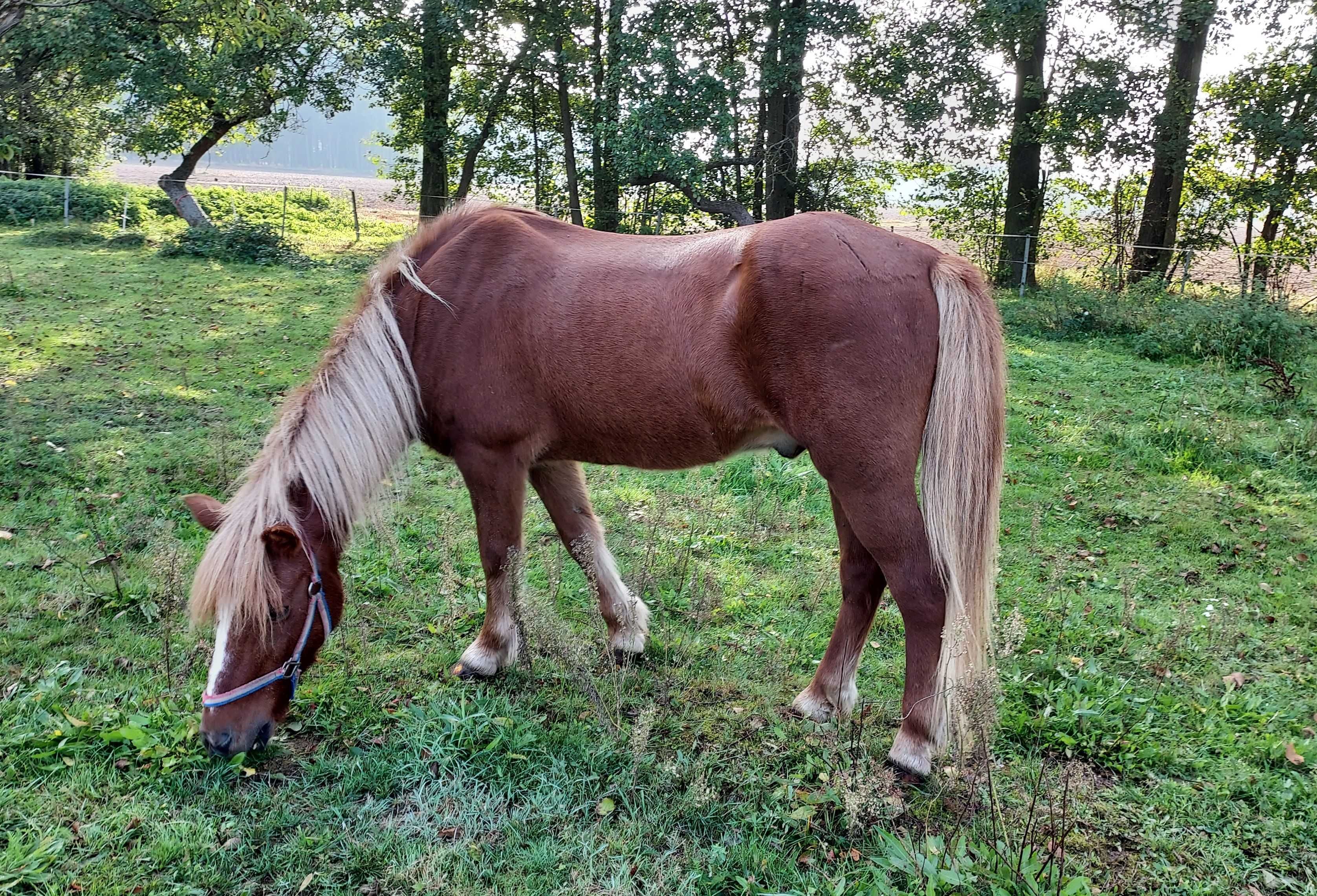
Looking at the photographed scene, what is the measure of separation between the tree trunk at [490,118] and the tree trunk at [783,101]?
6185mm

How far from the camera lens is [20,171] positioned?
64.4 ft

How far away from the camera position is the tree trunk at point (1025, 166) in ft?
48.5

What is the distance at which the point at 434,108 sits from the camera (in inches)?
730

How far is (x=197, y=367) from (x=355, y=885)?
23.2ft

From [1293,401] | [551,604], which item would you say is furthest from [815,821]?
[1293,401]

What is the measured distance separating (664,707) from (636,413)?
130cm

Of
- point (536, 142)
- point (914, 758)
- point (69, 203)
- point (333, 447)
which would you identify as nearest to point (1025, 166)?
point (536, 142)

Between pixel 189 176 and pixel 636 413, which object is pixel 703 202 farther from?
pixel 636 413

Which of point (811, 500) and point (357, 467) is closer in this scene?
point (357, 467)

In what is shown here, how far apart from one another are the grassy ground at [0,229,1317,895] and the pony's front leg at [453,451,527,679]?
12 centimetres

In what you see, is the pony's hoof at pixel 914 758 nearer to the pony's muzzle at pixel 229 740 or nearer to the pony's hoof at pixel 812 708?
the pony's hoof at pixel 812 708

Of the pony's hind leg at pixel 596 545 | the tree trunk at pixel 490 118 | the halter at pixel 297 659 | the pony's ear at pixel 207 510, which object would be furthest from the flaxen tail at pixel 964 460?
the tree trunk at pixel 490 118

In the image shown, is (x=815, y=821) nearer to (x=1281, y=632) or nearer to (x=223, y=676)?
(x=223, y=676)

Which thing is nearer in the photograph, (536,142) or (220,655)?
(220,655)
